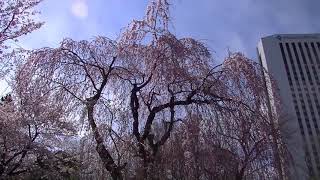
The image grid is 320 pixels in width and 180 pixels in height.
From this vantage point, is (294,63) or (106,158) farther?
(294,63)

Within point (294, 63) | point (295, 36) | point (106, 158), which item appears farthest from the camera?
point (295, 36)

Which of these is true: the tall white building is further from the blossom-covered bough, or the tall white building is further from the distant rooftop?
the blossom-covered bough

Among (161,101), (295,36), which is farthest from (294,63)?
(161,101)

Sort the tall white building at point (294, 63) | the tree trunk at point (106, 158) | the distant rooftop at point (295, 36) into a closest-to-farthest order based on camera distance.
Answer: the tree trunk at point (106, 158), the tall white building at point (294, 63), the distant rooftop at point (295, 36)

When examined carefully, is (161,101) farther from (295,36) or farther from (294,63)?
(295,36)

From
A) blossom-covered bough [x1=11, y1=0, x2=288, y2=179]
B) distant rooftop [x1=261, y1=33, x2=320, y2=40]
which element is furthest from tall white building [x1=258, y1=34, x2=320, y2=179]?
blossom-covered bough [x1=11, y1=0, x2=288, y2=179]

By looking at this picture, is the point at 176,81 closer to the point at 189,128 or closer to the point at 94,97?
the point at 189,128

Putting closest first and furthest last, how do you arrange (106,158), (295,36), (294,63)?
1. (106,158)
2. (294,63)
3. (295,36)

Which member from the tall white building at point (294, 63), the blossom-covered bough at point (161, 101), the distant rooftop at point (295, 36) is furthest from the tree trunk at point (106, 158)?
the distant rooftop at point (295, 36)

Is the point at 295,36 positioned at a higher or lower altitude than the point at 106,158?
higher

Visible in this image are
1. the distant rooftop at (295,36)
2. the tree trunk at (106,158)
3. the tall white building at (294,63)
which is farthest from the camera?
the distant rooftop at (295,36)

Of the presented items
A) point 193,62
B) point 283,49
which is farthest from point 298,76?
point 193,62

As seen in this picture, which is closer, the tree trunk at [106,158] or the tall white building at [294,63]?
the tree trunk at [106,158]

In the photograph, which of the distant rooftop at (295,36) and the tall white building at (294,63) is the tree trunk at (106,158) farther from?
the distant rooftop at (295,36)
